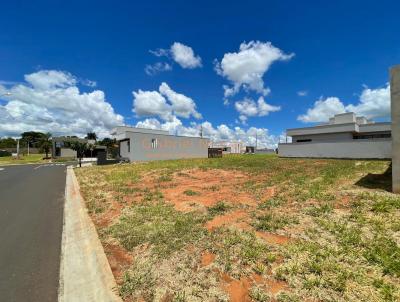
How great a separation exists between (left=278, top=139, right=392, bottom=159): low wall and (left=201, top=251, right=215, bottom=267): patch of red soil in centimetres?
2224

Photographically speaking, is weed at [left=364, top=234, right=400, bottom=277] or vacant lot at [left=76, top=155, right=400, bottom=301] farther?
weed at [left=364, top=234, right=400, bottom=277]

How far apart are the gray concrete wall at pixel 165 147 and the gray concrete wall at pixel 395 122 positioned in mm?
25644

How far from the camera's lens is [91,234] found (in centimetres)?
509

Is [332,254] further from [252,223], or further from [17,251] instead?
[17,251]

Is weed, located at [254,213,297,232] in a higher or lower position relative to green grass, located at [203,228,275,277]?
higher

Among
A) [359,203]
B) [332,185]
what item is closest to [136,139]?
[332,185]

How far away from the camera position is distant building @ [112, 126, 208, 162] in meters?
28.2

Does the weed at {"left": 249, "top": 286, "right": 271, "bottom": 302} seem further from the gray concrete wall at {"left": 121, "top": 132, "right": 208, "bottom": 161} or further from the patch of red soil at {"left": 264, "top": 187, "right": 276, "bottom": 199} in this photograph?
the gray concrete wall at {"left": 121, "top": 132, "right": 208, "bottom": 161}

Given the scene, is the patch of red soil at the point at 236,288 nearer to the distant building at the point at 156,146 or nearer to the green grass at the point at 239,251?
the green grass at the point at 239,251

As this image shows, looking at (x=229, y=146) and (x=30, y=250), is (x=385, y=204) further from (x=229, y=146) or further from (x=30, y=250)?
(x=229, y=146)

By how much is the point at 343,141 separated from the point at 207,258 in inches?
913

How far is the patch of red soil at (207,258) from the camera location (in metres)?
3.63

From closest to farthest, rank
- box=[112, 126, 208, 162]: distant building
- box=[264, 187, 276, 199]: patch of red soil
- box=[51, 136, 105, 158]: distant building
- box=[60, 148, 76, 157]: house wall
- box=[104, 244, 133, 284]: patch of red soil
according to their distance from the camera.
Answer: box=[104, 244, 133, 284]: patch of red soil < box=[264, 187, 276, 199]: patch of red soil < box=[112, 126, 208, 162]: distant building < box=[51, 136, 105, 158]: distant building < box=[60, 148, 76, 157]: house wall

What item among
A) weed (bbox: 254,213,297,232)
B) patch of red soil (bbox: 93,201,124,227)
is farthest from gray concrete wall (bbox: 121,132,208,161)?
weed (bbox: 254,213,297,232)
